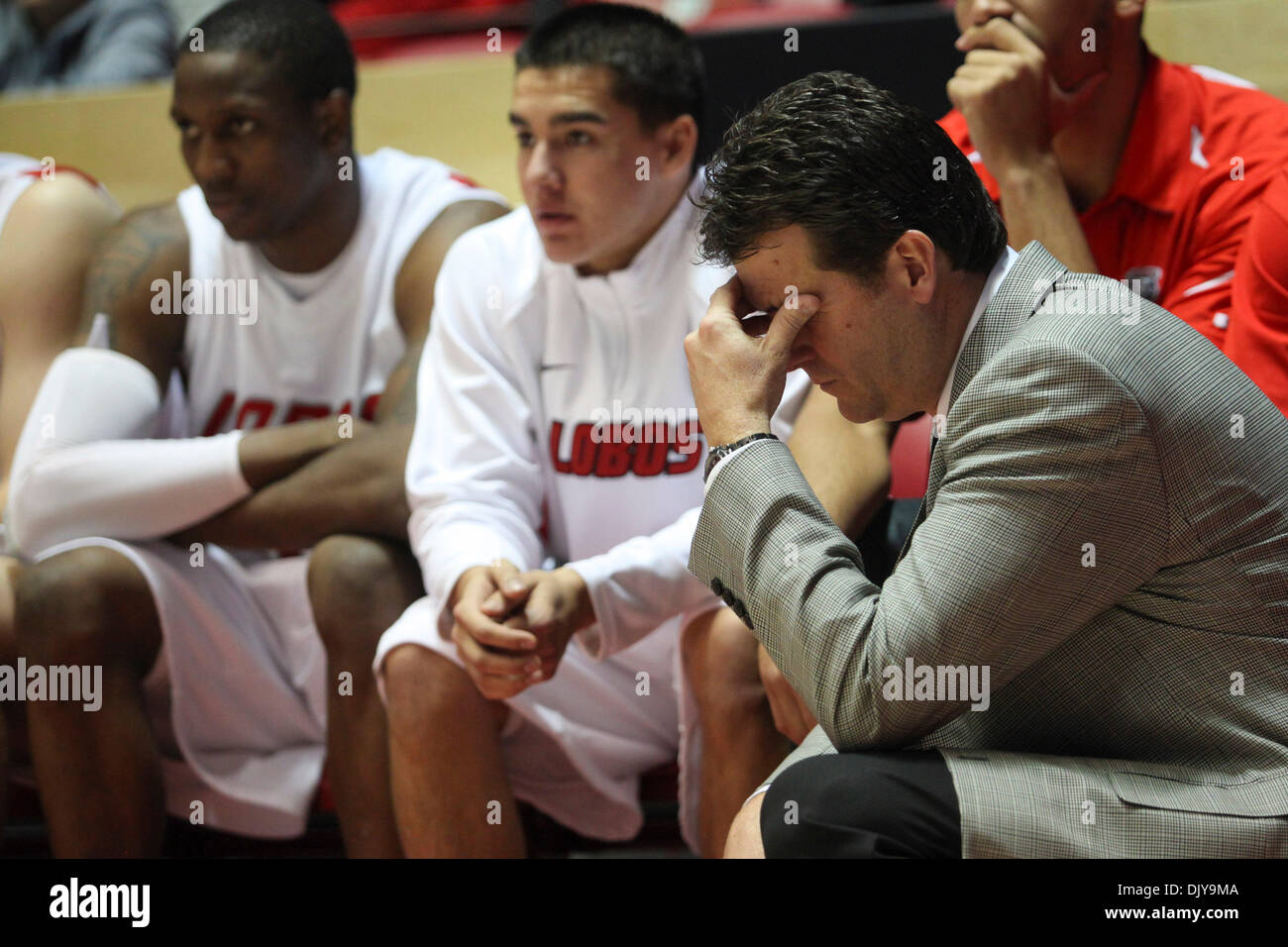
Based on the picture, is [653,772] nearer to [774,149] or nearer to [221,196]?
[774,149]

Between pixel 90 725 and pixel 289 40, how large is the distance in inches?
39.6

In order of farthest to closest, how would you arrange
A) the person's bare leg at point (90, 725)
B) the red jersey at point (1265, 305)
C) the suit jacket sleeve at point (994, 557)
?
the person's bare leg at point (90, 725) < the red jersey at point (1265, 305) < the suit jacket sleeve at point (994, 557)

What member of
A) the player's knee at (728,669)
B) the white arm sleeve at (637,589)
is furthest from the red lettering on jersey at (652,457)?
the player's knee at (728,669)

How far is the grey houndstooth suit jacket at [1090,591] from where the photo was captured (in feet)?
3.25

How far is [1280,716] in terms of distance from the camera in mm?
1021

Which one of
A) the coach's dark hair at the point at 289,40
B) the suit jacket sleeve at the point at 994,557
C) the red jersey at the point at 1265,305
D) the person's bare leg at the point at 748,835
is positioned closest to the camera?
the suit jacket sleeve at the point at 994,557

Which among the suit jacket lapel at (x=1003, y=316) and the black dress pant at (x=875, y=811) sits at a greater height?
the suit jacket lapel at (x=1003, y=316)

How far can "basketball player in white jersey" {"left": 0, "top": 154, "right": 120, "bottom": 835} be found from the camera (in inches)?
77.0

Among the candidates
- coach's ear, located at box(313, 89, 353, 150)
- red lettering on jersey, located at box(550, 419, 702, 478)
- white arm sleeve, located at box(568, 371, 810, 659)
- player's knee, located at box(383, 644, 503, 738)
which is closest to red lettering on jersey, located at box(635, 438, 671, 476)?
red lettering on jersey, located at box(550, 419, 702, 478)

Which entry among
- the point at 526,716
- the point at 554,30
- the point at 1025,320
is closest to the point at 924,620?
the point at 1025,320

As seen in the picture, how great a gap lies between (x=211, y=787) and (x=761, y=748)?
77 centimetres

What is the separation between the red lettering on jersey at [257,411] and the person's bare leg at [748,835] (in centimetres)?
110

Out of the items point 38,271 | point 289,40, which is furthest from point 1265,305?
point 38,271

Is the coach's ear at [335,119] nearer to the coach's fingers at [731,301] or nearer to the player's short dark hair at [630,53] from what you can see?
the player's short dark hair at [630,53]
